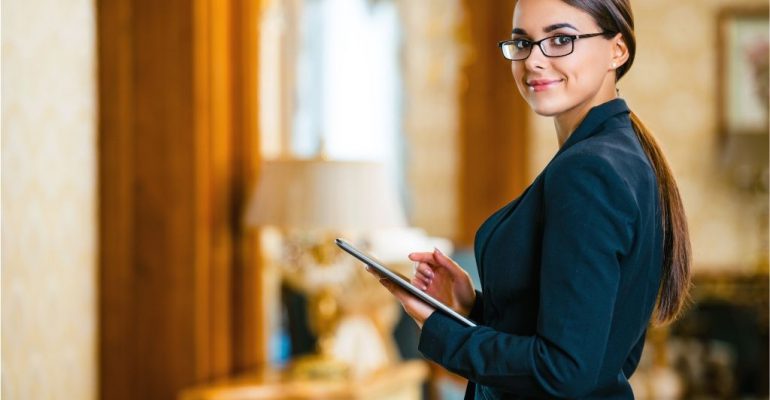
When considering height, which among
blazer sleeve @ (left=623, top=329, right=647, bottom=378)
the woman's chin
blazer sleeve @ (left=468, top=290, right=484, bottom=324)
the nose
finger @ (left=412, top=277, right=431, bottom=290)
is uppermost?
the nose

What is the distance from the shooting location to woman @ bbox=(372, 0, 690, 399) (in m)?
1.13

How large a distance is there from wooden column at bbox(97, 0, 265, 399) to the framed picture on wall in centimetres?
391

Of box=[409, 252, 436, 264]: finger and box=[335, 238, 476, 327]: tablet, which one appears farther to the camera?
box=[409, 252, 436, 264]: finger

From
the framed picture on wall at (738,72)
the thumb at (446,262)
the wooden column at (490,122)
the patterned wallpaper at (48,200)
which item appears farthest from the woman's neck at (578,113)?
the framed picture on wall at (738,72)

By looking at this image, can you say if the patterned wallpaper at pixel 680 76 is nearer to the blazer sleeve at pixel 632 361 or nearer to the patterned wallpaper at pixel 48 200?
the patterned wallpaper at pixel 48 200

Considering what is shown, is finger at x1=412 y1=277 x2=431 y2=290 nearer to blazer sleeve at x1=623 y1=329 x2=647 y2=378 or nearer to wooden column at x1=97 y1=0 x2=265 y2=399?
blazer sleeve at x1=623 y1=329 x2=647 y2=378

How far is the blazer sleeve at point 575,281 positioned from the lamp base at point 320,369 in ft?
8.05

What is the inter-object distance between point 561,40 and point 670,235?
30cm

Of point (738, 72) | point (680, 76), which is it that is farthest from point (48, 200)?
point (738, 72)

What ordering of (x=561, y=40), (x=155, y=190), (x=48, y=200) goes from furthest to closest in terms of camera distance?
(x=155, y=190)
(x=48, y=200)
(x=561, y=40)

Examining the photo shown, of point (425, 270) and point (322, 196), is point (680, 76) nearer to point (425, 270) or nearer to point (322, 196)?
point (322, 196)

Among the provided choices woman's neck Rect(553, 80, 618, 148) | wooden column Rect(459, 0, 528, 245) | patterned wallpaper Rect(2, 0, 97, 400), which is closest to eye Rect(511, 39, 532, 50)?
woman's neck Rect(553, 80, 618, 148)

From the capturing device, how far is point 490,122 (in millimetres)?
5352

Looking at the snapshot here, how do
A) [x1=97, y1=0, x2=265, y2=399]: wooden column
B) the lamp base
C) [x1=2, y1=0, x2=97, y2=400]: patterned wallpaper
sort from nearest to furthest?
[x1=2, y1=0, x2=97, y2=400]: patterned wallpaper → [x1=97, y1=0, x2=265, y2=399]: wooden column → the lamp base
